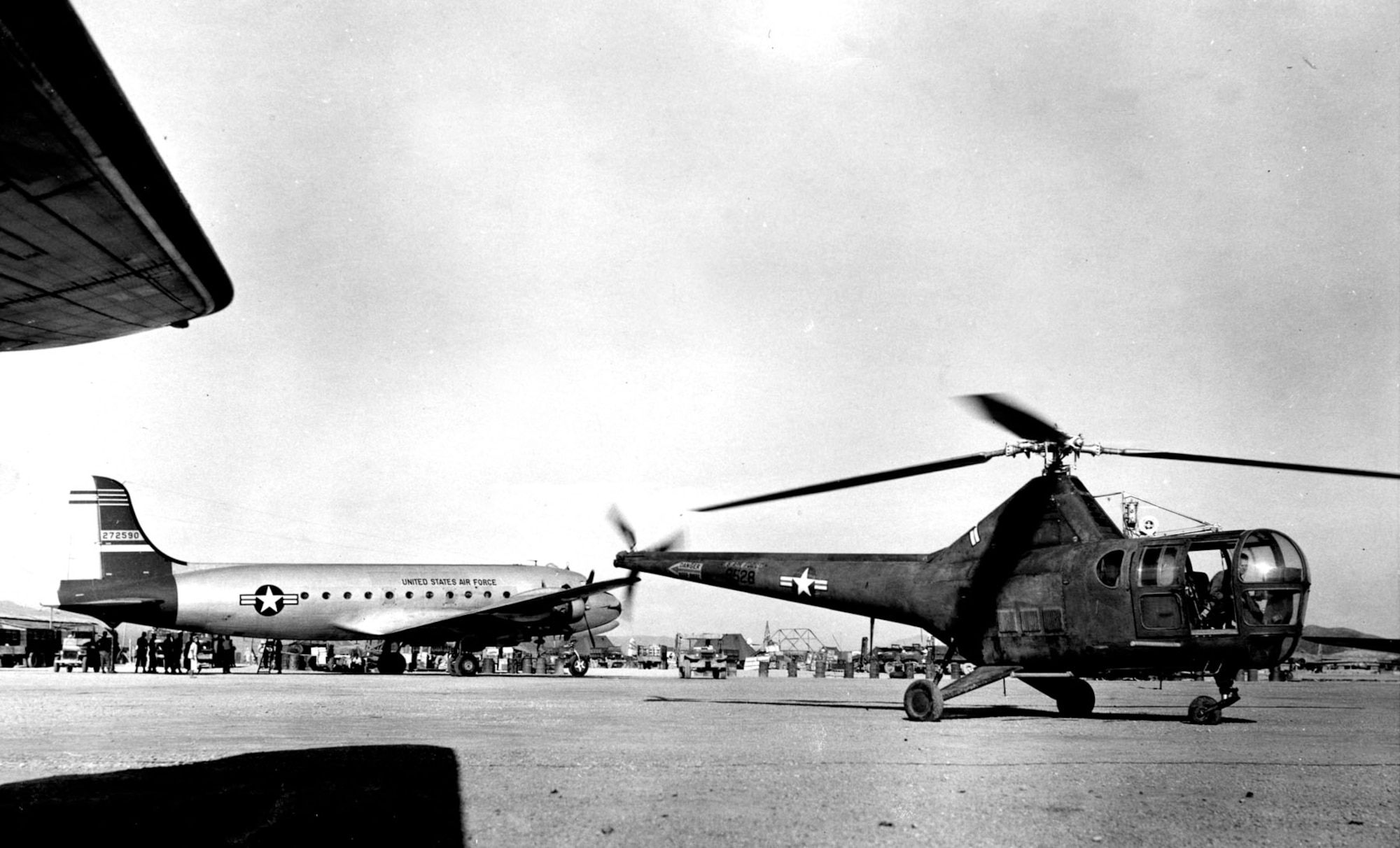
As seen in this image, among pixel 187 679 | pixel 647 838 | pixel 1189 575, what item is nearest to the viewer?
pixel 647 838

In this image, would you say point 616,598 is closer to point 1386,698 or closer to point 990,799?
point 1386,698

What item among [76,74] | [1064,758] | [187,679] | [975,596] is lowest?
[187,679]

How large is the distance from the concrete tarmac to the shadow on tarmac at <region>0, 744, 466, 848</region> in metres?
0.06

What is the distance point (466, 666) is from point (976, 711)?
21954 mm

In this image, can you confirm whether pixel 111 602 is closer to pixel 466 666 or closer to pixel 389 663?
pixel 389 663

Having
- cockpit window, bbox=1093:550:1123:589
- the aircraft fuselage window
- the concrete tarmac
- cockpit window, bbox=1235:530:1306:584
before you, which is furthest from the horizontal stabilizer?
cockpit window, bbox=1235:530:1306:584

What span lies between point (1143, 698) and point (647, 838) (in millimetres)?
21575

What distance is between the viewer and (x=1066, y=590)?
1546 cm

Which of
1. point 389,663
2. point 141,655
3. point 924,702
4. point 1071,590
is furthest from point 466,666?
point 1071,590

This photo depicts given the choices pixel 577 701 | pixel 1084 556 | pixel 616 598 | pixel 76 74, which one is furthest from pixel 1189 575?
pixel 616 598

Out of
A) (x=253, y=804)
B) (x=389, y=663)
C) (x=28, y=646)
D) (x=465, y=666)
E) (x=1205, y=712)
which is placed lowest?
(x=28, y=646)

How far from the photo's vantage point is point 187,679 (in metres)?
29.9

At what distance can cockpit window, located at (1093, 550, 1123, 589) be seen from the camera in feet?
49.1

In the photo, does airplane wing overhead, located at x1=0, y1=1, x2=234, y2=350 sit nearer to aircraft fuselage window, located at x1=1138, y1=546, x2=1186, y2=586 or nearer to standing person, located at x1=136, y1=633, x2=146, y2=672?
aircraft fuselage window, located at x1=1138, y1=546, x2=1186, y2=586
